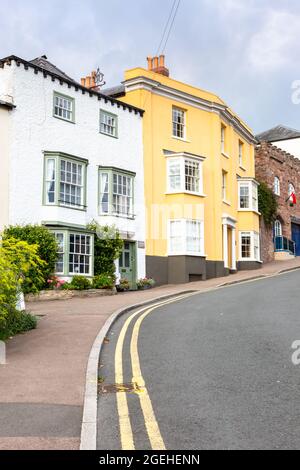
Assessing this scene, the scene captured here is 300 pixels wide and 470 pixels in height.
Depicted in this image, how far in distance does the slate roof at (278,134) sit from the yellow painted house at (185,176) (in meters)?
16.5

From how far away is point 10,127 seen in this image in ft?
70.1

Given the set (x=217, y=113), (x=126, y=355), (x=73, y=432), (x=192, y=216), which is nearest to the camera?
(x=73, y=432)

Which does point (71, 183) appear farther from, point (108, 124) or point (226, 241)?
point (226, 241)

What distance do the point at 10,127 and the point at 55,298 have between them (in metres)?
7.00

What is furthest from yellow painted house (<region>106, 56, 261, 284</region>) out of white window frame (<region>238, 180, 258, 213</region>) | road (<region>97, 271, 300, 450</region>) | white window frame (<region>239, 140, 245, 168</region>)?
road (<region>97, 271, 300, 450</region>)

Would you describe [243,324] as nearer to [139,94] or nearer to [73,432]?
[73,432]

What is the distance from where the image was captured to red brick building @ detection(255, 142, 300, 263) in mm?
39969

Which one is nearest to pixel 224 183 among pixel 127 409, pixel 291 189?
pixel 291 189

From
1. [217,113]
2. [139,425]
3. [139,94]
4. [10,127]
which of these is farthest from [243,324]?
[217,113]

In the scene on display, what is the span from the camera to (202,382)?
7414 millimetres

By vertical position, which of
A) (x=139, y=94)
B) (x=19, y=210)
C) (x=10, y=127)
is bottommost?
(x=19, y=210)

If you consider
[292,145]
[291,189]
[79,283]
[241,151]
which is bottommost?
[79,283]

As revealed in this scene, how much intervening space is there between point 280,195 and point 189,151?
1473 centimetres

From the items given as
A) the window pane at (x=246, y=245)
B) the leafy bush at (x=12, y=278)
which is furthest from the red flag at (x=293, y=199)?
the leafy bush at (x=12, y=278)
